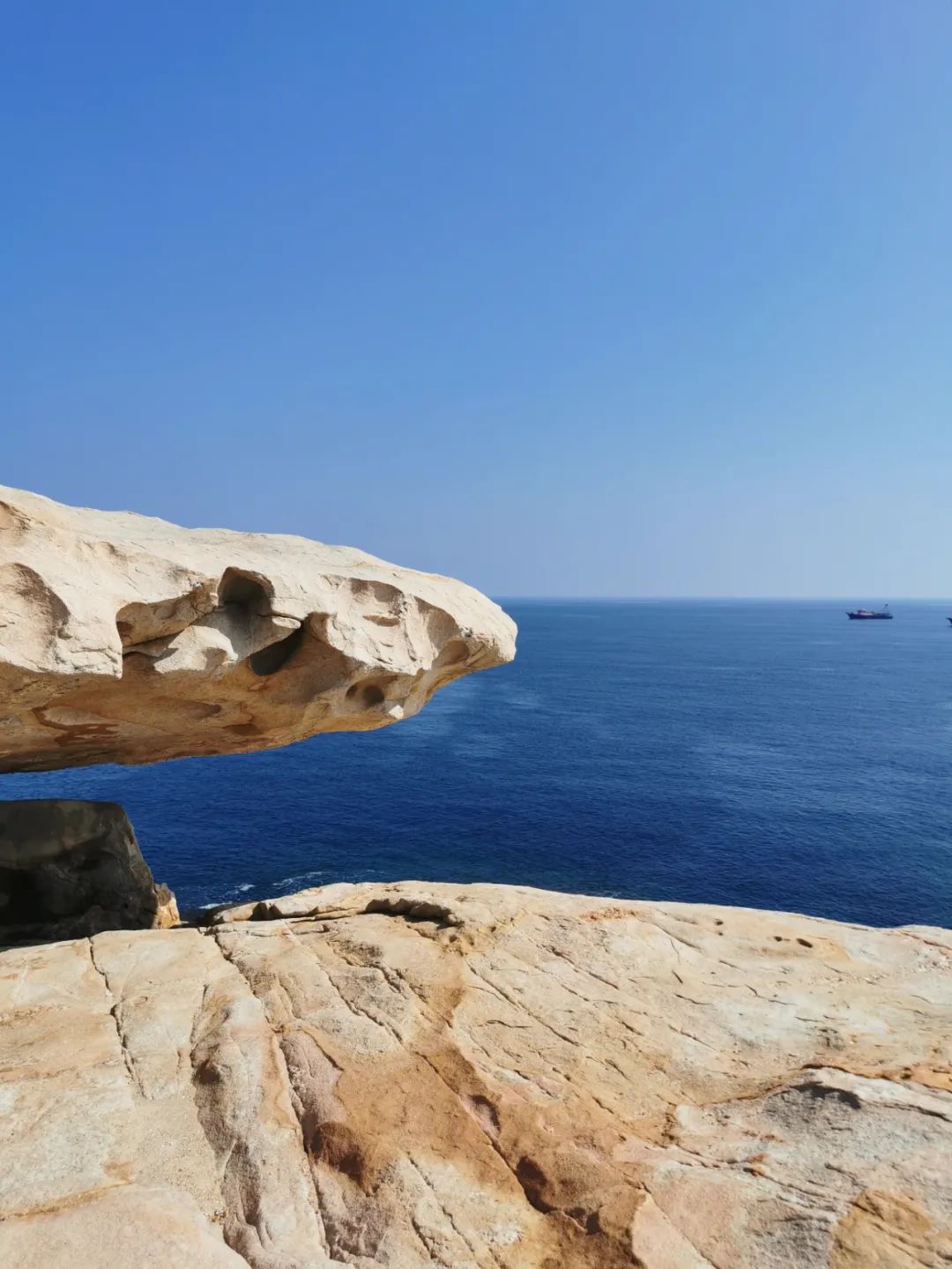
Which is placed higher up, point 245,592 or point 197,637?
point 245,592

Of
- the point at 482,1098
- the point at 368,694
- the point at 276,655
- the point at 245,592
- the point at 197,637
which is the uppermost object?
the point at 245,592

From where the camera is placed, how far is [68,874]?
673 inches

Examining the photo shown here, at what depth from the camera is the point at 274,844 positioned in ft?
143

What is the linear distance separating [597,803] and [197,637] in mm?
43600

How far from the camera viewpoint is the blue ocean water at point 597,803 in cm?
4019

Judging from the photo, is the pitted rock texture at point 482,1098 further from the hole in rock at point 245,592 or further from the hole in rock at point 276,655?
the hole in rock at point 245,592

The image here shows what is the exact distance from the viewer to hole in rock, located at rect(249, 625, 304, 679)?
14.1m

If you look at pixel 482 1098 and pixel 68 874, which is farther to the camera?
pixel 68 874

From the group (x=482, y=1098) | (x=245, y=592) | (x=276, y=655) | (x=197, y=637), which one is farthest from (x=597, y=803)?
(x=482, y=1098)

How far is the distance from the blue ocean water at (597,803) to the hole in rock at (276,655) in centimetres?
2600

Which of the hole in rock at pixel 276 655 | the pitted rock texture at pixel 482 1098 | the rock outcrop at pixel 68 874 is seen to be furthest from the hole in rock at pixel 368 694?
the rock outcrop at pixel 68 874

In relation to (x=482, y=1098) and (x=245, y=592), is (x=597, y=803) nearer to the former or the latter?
(x=245, y=592)

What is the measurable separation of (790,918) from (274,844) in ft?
115

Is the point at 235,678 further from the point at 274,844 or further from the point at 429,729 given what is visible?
the point at 429,729
